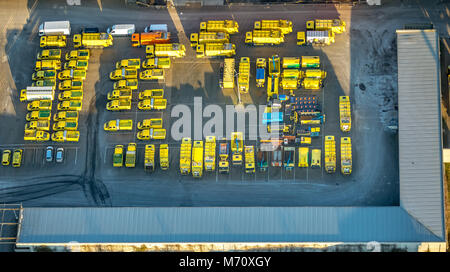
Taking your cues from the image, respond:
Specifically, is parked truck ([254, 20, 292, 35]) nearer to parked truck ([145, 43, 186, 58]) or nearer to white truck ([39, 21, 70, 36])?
parked truck ([145, 43, 186, 58])

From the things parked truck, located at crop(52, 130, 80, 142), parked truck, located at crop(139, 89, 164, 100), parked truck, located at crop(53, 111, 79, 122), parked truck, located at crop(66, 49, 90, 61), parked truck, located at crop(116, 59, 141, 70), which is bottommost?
parked truck, located at crop(52, 130, 80, 142)

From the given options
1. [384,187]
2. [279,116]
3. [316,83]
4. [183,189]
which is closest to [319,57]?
[316,83]

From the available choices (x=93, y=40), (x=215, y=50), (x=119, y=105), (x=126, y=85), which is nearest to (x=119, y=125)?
(x=119, y=105)

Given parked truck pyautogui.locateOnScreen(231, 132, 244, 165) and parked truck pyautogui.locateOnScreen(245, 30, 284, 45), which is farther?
parked truck pyautogui.locateOnScreen(245, 30, 284, 45)

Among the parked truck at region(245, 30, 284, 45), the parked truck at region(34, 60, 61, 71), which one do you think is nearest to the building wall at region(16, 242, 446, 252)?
the parked truck at region(34, 60, 61, 71)

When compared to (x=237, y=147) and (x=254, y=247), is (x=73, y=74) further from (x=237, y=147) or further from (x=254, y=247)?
(x=254, y=247)

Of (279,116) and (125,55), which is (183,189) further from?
(125,55)

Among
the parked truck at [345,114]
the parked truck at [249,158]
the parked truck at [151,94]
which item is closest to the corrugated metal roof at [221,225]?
the parked truck at [249,158]
